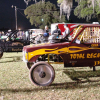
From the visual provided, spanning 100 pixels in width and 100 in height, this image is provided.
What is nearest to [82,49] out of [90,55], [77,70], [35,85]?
[90,55]

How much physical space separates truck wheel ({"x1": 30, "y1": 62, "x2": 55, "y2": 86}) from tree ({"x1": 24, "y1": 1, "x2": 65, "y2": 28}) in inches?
2004

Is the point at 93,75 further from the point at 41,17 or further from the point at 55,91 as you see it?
the point at 41,17

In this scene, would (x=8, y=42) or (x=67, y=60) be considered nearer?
(x=67, y=60)

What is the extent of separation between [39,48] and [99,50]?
1.92 meters

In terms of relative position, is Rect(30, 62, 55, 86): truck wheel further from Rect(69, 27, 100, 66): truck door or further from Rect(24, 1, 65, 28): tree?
Rect(24, 1, 65, 28): tree

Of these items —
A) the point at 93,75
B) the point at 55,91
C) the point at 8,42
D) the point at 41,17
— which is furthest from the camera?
the point at 41,17

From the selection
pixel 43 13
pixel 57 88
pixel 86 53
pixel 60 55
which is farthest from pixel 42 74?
pixel 43 13

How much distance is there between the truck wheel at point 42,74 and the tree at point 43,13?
167 feet

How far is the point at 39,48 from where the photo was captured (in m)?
5.85

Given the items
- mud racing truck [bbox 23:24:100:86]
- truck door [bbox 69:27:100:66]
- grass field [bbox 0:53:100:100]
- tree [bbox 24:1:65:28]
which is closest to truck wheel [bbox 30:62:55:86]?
mud racing truck [bbox 23:24:100:86]

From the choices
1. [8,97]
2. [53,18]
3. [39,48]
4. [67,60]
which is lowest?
[8,97]

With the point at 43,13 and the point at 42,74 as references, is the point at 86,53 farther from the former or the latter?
the point at 43,13

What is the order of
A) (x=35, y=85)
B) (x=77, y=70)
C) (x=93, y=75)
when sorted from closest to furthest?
(x=35, y=85) < (x=93, y=75) < (x=77, y=70)

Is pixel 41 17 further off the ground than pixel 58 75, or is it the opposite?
pixel 41 17
